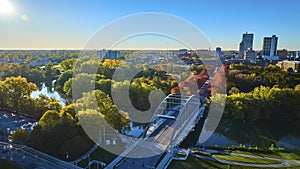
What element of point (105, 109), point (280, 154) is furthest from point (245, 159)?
point (105, 109)

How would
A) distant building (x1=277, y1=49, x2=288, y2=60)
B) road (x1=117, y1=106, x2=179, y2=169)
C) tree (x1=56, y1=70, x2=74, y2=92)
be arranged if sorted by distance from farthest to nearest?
1. distant building (x1=277, y1=49, x2=288, y2=60)
2. tree (x1=56, y1=70, x2=74, y2=92)
3. road (x1=117, y1=106, x2=179, y2=169)

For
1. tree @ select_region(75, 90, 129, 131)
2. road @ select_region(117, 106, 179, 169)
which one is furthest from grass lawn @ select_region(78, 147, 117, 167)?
tree @ select_region(75, 90, 129, 131)

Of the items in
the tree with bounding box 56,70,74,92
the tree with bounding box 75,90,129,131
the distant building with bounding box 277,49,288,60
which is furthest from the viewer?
the distant building with bounding box 277,49,288,60

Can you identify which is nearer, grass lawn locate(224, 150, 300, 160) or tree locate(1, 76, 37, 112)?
grass lawn locate(224, 150, 300, 160)

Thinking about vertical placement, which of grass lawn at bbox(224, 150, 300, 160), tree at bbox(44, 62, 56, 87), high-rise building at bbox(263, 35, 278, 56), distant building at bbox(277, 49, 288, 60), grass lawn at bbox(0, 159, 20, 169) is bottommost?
grass lawn at bbox(0, 159, 20, 169)

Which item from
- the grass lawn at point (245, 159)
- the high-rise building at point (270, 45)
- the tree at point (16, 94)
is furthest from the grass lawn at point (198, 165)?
the high-rise building at point (270, 45)

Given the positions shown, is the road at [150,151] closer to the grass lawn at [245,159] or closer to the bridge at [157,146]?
the bridge at [157,146]

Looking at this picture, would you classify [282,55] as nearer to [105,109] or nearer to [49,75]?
[49,75]

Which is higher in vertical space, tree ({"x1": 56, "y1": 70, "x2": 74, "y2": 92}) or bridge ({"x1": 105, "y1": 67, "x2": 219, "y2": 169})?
tree ({"x1": 56, "y1": 70, "x2": 74, "y2": 92})

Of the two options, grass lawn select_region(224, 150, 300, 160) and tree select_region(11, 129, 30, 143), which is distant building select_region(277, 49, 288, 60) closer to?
grass lawn select_region(224, 150, 300, 160)
